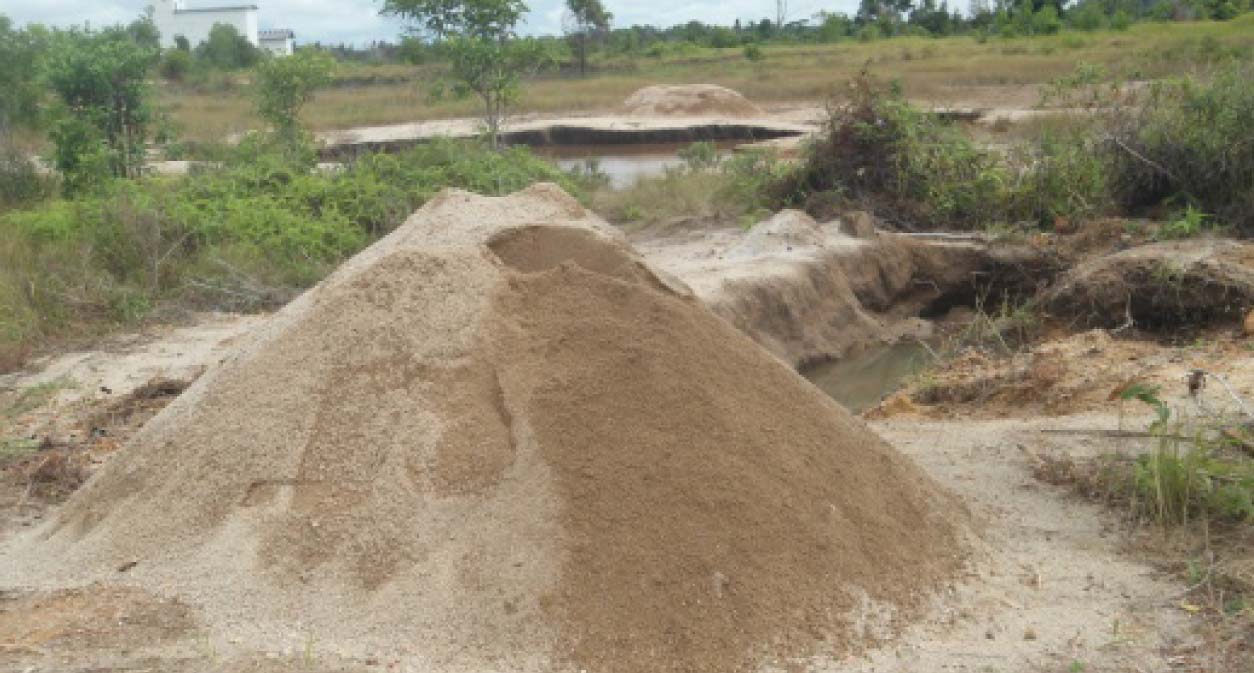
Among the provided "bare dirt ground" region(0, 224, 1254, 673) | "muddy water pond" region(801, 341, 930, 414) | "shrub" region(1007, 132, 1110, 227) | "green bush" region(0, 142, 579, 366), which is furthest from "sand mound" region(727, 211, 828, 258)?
"bare dirt ground" region(0, 224, 1254, 673)

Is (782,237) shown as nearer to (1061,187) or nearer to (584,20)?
(1061,187)

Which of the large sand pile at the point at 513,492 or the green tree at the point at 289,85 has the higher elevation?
the green tree at the point at 289,85

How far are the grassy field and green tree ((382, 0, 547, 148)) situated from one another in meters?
7.13

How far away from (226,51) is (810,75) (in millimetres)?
21794

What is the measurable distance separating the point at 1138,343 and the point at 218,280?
21.4ft

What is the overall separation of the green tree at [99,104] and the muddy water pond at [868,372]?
6.91 meters

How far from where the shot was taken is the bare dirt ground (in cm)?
341

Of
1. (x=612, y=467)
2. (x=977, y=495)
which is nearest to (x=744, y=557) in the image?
(x=612, y=467)

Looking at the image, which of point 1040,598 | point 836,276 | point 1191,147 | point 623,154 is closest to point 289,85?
point 836,276

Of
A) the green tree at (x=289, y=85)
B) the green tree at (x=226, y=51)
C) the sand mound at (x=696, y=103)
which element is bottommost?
the sand mound at (x=696, y=103)

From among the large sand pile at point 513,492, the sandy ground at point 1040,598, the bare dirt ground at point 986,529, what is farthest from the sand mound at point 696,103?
the large sand pile at point 513,492

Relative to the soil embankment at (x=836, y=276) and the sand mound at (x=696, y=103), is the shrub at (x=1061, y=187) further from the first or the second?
the sand mound at (x=696, y=103)

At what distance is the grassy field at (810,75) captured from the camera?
79.5 ft

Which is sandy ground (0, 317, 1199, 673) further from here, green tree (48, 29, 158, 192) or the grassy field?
the grassy field
